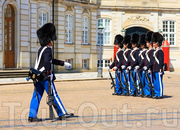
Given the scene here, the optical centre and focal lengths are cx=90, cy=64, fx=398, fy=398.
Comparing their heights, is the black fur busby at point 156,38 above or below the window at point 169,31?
below

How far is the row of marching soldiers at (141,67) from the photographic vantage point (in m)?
12.1

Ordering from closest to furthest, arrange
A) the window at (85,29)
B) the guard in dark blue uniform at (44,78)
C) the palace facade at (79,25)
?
the guard in dark blue uniform at (44,78) < the palace facade at (79,25) < the window at (85,29)

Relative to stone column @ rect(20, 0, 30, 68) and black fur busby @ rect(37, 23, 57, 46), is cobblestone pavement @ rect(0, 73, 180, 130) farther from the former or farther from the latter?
stone column @ rect(20, 0, 30, 68)

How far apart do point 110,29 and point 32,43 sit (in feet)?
28.0

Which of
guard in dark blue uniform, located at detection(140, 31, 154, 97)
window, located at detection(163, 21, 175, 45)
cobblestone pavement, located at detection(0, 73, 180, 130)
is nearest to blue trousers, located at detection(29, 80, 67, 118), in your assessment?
cobblestone pavement, located at detection(0, 73, 180, 130)

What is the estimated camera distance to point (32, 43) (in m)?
26.5

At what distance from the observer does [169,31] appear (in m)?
34.1

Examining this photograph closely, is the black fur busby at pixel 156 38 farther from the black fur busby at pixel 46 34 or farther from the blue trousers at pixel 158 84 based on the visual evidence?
the black fur busby at pixel 46 34

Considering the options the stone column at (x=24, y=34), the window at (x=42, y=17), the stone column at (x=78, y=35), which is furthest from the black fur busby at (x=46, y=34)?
the stone column at (x=78, y=35)

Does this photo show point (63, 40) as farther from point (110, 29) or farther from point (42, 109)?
point (42, 109)

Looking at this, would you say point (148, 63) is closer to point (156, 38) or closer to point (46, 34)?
point (156, 38)

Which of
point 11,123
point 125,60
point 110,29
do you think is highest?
point 110,29

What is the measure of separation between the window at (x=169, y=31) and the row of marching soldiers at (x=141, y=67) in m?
21.6

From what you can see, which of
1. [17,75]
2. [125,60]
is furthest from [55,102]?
[17,75]
